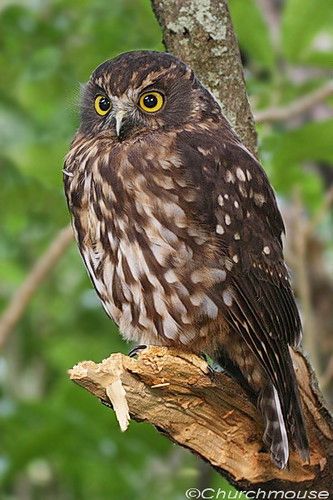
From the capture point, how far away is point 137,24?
4.66 meters

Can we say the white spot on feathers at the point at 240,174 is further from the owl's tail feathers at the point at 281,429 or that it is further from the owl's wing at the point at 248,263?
the owl's tail feathers at the point at 281,429

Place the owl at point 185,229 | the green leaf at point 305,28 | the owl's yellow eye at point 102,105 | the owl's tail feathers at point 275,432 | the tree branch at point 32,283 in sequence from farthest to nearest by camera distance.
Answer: the tree branch at point 32,283
the green leaf at point 305,28
the owl's yellow eye at point 102,105
the owl at point 185,229
the owl's tail feathers at point 275,432

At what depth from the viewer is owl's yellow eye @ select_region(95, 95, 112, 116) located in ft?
9.78

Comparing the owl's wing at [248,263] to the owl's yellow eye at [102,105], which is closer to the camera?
the owl's wing at [248,263]

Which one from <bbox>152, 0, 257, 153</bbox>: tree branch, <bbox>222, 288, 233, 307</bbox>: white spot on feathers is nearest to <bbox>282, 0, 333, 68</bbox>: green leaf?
<bbox>152, 0, 257, 153</bbox>: tree branch

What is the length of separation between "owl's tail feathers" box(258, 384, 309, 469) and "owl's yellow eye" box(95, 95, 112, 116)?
0.92 meters

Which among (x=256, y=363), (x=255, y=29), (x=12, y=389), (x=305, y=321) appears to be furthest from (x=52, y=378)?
(x=256, y=363)

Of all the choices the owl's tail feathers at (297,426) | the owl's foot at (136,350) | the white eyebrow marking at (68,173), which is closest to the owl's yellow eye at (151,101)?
the white eyebrow marking at (68,173)

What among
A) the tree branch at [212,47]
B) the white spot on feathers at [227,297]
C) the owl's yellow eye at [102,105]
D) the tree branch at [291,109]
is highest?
the tree branch at [291,109]

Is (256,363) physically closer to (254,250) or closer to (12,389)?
(254,250)

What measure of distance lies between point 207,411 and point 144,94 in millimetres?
898

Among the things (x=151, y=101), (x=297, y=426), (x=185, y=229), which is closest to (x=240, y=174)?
(x=185, y=229)

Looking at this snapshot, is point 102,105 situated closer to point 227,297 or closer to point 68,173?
point 68,173

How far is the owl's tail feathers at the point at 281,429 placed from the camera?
2756 mm
